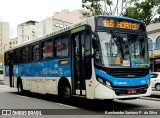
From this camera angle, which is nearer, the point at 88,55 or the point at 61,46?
the point at 88,55

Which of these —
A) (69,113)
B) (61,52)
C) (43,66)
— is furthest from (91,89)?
(43,66)

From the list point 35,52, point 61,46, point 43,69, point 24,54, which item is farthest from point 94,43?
point 24,54

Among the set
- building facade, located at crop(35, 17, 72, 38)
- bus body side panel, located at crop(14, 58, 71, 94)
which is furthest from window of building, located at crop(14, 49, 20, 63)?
building facade, located at crop(35, 17, 72, 38)

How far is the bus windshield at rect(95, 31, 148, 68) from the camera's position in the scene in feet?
34.5

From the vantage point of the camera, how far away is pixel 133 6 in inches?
1184

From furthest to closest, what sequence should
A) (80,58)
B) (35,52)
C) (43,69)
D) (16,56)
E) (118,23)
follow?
(16,56) < (35,52) < (43,69) < (80,58) < (118,23)

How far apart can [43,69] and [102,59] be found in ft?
17.3

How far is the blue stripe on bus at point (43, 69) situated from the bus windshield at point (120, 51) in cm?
234

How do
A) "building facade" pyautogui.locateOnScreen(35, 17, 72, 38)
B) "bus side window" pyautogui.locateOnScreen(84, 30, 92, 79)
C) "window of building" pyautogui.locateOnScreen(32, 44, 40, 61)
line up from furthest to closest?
"building facade" pyautogui.locateOnScreen(35, 17, 72, 38)
"window of building" pyautogui.locateOnScreen(32, 44, 40, 61)
"bus side window" pyautogui.locateOnScreen(84, 30, 92, 79)

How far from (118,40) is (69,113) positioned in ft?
9.86

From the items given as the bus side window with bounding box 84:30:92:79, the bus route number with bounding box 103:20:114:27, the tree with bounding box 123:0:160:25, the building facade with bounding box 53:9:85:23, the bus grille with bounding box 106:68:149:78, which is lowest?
the bus grille with bounding box 106:68:149:78

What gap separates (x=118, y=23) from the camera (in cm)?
1127

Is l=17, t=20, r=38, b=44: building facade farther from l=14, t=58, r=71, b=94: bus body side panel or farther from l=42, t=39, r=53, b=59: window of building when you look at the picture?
l=42, t=39, r=53, b=59: window of building

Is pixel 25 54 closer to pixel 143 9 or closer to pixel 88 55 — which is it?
pixel 88 55
